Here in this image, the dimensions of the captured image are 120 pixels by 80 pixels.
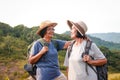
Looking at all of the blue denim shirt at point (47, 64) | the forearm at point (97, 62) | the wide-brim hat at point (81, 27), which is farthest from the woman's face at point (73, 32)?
the blue denim shirt at point (47, 64)

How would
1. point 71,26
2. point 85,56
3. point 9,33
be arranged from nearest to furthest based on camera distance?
1. point 85,56
2. point 71,26
3. point 9,33

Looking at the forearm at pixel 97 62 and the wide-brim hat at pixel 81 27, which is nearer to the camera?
the forearm at pixel 97 62

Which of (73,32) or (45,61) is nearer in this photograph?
(73,32)

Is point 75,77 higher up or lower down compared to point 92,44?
lower down

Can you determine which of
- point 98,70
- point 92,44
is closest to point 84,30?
point 92,44

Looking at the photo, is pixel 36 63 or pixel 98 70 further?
pixel 36 63

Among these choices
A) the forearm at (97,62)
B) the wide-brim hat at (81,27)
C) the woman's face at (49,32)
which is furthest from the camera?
the woman's face at (49,32)

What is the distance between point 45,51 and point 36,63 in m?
0.28

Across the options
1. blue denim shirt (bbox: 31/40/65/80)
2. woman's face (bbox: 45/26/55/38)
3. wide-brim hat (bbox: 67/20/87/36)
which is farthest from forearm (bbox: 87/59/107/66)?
woman's face (bbox: 45/26/55/38)

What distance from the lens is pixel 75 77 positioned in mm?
4945

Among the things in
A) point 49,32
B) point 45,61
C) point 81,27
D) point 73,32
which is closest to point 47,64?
point 45,61

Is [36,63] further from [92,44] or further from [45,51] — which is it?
[92,44]

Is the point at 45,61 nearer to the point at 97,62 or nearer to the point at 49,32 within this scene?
the point at 49,32

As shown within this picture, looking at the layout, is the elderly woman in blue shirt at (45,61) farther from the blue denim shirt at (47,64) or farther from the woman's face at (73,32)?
the woman's face at (73,32)
